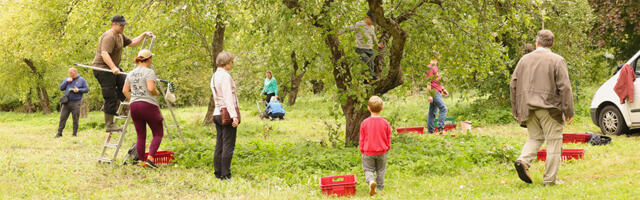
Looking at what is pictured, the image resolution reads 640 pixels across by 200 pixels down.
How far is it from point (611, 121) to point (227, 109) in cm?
804

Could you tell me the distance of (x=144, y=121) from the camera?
790cm

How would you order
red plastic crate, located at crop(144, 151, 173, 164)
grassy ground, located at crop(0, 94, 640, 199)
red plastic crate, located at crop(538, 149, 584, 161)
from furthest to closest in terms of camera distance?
red plastic crate, located at crop(144, 151, 173, 164)
red plastic crate, located at crop(538, 149, 584, 161)
grassy ground, located at crop(0, 94, 640, 199)

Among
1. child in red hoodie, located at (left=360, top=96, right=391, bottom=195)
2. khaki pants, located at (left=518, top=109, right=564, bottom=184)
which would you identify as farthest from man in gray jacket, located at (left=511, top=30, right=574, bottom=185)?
child in red hoodie, located at (left=360, top=96, right=391, bottom=195)

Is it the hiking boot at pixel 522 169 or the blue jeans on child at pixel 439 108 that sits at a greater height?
the blue jeans on child at pixel 439 108

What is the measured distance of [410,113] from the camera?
16.6m

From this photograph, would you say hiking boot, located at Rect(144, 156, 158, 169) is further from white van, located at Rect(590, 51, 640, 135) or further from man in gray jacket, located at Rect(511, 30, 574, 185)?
white van, located at Rect(590, 51, 640, 135)

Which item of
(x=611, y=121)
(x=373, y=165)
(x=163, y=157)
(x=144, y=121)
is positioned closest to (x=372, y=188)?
(x=373, y=165)

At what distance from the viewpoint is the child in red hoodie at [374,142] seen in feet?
20.8

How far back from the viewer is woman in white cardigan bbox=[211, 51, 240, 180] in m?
7.07

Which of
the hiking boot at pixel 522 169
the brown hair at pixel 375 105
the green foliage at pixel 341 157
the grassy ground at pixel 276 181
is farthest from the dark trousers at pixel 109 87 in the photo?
the hiking boot at pixel 522 169

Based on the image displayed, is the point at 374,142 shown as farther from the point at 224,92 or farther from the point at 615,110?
the point at 615,110

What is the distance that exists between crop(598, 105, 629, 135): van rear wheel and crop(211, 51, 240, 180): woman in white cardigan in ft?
25.6

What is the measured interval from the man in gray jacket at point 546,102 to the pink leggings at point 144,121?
15.8ft

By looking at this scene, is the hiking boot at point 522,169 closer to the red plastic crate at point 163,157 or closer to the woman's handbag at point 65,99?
the red plastic crate at point 163,157
